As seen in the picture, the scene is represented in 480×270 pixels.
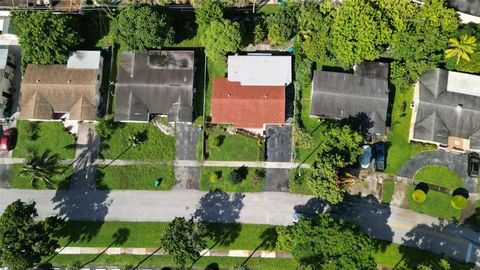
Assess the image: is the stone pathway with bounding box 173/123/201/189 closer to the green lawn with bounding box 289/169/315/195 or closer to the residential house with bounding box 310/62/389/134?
the green lawn with bounding box 289/169/315/195

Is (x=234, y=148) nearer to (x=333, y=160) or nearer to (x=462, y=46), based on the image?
(x=333, y=160)

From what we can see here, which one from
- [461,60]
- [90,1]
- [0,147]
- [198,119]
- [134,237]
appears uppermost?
[90,1]

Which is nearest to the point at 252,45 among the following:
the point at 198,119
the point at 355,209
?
the point at 198,119

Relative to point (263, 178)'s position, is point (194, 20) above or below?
above

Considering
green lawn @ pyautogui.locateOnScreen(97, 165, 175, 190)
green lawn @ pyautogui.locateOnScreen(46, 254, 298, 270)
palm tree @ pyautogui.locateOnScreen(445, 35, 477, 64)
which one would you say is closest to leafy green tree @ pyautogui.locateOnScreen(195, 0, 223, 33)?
green lawn @ pyautogui.locateOnScreen(97, 165, 175, 190)


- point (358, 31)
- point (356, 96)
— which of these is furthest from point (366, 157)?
point (358, 31)

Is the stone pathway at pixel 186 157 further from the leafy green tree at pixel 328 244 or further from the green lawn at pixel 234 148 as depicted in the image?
the leafy green tree at pixel 328 244

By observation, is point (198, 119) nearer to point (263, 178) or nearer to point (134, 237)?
point (263, 178)
